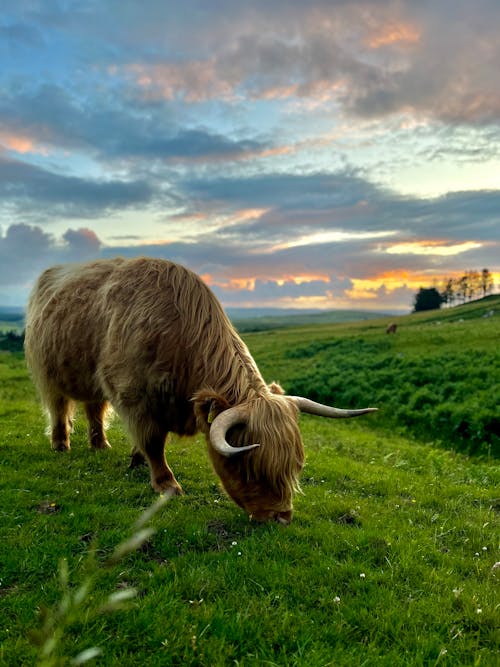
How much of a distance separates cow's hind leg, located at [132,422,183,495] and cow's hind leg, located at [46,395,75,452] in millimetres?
2931

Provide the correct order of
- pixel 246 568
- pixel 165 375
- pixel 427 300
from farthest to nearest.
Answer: pixel 427 300
pixel 165 375
pixel 246 568

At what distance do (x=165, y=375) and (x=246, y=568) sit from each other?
2802 mm

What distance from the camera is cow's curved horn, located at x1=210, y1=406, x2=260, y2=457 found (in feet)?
17.3

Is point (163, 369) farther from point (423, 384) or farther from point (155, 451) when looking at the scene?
point (423, 384)

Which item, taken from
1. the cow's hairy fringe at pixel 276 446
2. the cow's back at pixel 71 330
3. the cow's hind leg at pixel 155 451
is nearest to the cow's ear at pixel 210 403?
the cow's hairy fringe at pixel 276 446

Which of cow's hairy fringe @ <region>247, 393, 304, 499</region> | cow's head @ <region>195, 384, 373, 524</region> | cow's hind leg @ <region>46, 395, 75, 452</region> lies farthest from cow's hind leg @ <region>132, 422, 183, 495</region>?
→ cow's hind leg @ <region>46, 395, 75, 452</region>

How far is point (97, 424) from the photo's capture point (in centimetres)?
985

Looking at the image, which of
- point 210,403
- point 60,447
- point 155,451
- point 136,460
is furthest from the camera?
point 60,447

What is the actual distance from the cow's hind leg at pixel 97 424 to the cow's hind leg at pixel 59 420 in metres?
0.41

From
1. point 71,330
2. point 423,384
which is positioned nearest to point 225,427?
point 71,330

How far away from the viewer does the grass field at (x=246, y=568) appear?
3.95 meters

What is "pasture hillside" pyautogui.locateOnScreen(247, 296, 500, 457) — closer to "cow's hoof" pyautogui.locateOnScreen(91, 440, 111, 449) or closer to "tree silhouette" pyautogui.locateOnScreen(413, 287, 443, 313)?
"cow's hoof" pyautogui.locateOnScreen(91, 440, 111, 449)

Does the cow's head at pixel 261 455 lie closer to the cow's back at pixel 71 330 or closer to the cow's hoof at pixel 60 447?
the cow's back at pixel 71 330

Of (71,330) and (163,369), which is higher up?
(71,330)
